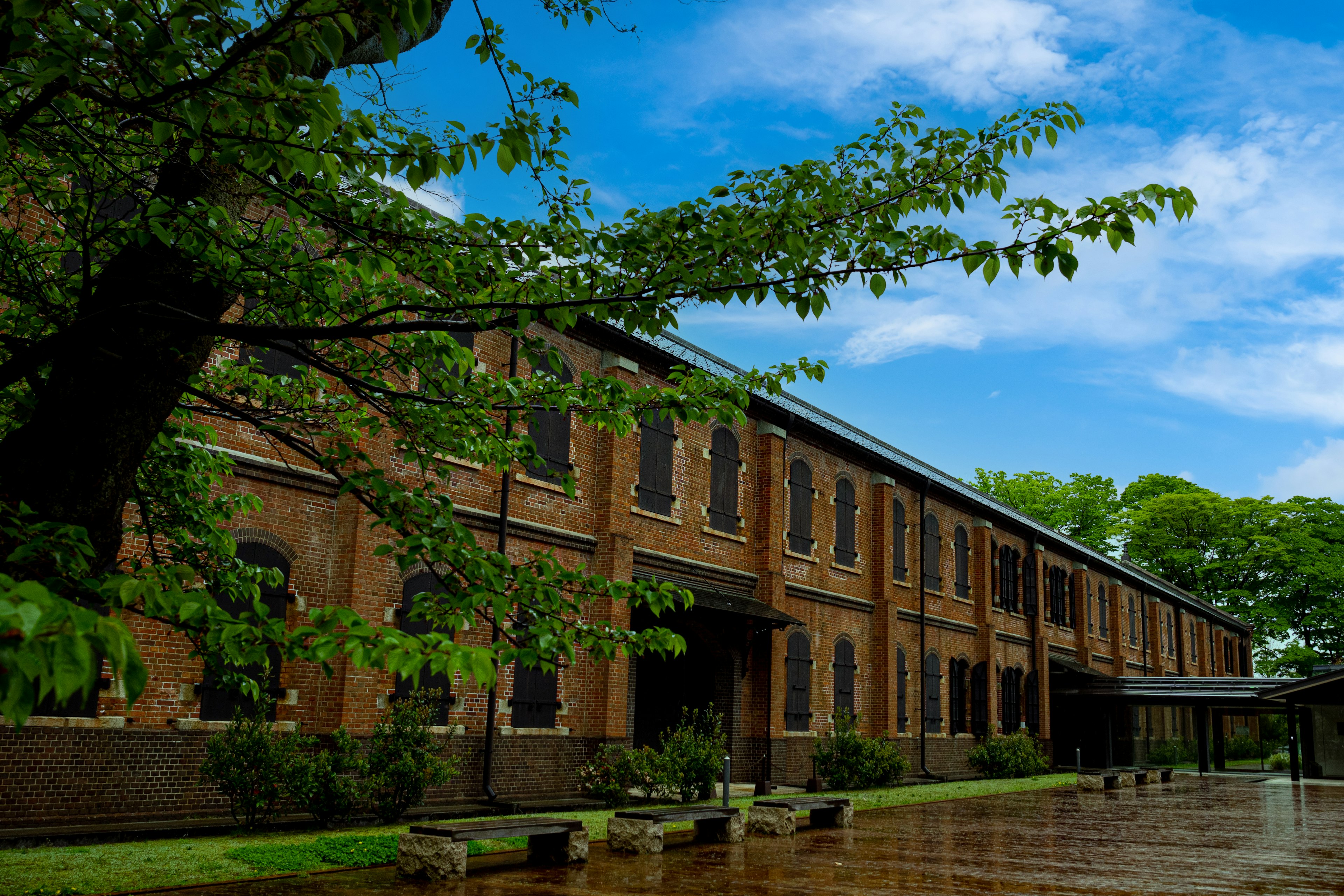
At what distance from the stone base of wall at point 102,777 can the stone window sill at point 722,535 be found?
1022 centimetres

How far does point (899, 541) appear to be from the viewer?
26672 mm

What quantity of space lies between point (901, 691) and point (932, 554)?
13.1 feet

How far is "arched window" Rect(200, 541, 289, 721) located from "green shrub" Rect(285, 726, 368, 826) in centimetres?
96

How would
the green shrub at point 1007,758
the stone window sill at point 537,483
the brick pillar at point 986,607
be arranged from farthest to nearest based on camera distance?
the brick pillar at point 986,607
the green shrub at point 1007,758
the stone window sill at point 537,483

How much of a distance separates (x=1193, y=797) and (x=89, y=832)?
2100 centimetres

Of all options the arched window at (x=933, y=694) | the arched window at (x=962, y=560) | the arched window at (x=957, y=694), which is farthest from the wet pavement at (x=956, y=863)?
the arched window at (x=962, y=560)

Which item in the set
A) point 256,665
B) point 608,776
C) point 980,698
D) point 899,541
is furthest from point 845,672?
point 256,665

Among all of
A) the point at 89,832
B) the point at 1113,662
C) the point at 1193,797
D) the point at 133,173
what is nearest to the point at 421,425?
the point at 133,173

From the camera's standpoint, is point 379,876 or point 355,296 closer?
point 355,296

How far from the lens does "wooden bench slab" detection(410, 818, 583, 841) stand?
9250mm

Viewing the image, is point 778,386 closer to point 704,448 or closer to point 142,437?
point 142,437

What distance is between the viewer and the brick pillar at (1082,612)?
121 feet

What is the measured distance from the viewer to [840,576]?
24234mm

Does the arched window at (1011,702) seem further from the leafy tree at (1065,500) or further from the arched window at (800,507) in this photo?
the leafy tree at (1065,500)
